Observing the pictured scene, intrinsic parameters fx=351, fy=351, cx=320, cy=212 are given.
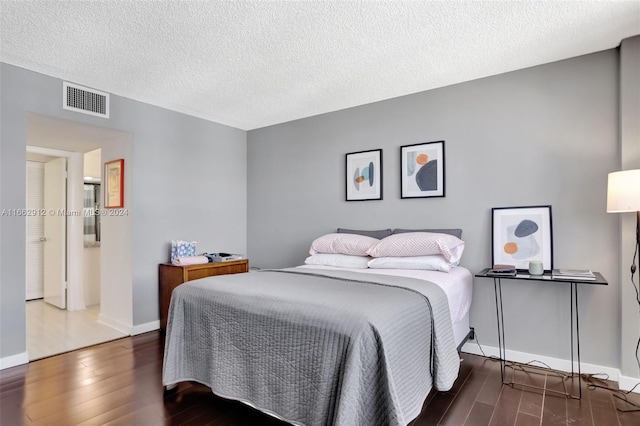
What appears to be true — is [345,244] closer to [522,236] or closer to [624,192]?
[522,236]

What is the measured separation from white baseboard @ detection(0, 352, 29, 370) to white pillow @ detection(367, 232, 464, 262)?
301 centimetres

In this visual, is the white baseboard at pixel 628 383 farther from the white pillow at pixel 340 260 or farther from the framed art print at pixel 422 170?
the white pillow at pixel 340 260

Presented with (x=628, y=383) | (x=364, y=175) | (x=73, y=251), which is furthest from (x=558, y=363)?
(x=73, y=251)

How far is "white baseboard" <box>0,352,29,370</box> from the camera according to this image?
2781mm

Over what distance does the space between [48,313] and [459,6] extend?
5.48 m

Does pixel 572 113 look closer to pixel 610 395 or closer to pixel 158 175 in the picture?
pixel 610 395

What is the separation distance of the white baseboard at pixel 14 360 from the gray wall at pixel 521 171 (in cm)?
299

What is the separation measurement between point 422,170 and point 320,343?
231 cm

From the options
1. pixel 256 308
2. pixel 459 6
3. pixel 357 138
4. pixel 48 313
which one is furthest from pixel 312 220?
pixel 48 313

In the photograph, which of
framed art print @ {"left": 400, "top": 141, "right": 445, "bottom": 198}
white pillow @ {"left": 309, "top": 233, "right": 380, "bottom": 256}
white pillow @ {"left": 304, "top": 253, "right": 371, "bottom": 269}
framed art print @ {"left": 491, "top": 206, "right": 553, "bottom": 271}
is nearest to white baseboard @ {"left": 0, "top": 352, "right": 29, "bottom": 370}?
white pillow @ {"left": 304, "top": 253, "right": 371, "bottom": 269}

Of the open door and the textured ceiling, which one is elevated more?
the textured ceiling

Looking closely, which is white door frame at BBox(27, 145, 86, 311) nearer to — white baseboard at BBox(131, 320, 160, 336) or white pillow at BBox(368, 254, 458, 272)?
white baseboard at BBox(131, 320, 160, 336)

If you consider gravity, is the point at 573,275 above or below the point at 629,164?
below

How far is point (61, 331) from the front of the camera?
3717 mm
